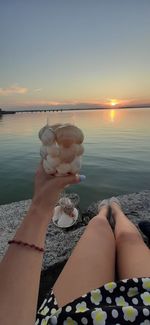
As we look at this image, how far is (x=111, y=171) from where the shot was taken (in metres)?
9.38

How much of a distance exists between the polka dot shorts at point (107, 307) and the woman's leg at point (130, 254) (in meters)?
0.17

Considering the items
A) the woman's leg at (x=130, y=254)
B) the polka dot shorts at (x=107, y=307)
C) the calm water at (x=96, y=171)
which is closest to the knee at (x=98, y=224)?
the woman's leg at (x=130, y=254)

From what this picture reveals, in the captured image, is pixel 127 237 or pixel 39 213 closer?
pixel 39 213

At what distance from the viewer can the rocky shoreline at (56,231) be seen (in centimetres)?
300

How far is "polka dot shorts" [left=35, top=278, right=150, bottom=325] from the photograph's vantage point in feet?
4.74

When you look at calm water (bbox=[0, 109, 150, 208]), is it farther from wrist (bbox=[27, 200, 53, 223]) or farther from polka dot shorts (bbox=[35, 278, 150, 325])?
wrist (bbox=[27, 200, 53, 223])

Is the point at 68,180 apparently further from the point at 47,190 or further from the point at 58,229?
the point at 58,229

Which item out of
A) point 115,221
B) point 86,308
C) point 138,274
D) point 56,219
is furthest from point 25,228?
point 56,219

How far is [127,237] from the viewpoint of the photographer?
2.36 m

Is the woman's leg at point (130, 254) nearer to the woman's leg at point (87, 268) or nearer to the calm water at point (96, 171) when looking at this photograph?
the woman's leg at point (87, 268)

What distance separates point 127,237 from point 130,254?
32cm

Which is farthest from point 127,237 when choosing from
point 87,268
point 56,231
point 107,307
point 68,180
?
point 56,231

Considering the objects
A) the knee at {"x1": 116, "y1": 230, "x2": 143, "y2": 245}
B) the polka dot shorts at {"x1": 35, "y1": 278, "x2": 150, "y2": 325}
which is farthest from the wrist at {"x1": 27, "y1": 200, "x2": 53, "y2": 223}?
the knee at {"x1": 116, "y1": 230, "x2": 143, "y2": 245}

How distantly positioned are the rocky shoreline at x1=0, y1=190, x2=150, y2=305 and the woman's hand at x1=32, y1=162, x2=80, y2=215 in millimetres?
1875
